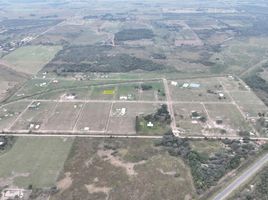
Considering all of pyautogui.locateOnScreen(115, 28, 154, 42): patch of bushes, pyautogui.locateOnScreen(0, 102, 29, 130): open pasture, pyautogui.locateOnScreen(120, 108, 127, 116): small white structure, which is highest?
pyautogui.locateOnScreen(120, 108, 127, 116): small white structure

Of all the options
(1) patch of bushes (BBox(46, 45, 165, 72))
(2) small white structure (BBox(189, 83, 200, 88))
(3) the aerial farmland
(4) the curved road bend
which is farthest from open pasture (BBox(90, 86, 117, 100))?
(4) the curved road bend

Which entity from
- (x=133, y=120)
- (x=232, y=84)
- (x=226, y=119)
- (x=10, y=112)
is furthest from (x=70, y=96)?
(x=232, y=84)

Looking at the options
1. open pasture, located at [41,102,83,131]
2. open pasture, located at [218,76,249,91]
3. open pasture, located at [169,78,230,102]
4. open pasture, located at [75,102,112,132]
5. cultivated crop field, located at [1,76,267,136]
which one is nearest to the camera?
cultivated crop field, located at [1,76,267,136]

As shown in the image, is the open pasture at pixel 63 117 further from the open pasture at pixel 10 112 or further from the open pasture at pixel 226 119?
the open pasture at pixel 226 119

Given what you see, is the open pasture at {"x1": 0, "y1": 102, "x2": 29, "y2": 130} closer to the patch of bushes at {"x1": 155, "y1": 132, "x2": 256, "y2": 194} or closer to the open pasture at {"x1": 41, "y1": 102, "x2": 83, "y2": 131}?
the open pasture at {"x1": 41, "y1": 102, "x2": 83, "y2": 131}

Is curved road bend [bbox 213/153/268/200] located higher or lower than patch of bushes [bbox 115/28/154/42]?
higher

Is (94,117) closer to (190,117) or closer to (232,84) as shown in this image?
(190,117)

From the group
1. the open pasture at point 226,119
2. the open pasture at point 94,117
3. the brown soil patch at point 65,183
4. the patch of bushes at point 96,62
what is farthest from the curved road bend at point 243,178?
the patch of bushes at point 96,62
